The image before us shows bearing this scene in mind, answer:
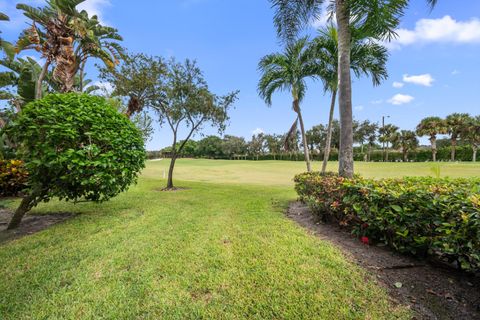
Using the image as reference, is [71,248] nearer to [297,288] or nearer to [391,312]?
[297,288]

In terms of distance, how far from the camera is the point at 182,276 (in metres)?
2.51

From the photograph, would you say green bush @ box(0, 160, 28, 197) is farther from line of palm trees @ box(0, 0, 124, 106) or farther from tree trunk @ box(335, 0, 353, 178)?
tree trunk @ box(335, 0, 353, 178)

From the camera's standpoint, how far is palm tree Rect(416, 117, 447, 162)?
1414 inches

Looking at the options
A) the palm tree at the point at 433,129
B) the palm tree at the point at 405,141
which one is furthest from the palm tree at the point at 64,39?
the palm tree at the point at 405,141

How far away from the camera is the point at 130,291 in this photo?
223 centimetres

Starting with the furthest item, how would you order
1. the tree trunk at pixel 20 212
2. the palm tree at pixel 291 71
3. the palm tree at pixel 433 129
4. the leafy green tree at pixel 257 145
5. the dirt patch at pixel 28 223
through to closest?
1. the leafy green tree at pixel 257 145
2. the palm tree at pixel 433 129
3. the palm tree at pixel 291 71
4. the tree trunk at pixel 20 212
5. the dirt patch at pixel 28 223

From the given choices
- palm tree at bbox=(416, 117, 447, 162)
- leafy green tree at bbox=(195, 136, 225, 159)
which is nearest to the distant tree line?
palm tree at bbox=(416, 117, 447, 162)

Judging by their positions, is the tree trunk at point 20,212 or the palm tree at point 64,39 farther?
the palm tree at point 64,39

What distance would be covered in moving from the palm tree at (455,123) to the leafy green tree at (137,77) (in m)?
46.6

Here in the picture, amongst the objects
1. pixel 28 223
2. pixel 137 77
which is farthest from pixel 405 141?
pixel 28 223

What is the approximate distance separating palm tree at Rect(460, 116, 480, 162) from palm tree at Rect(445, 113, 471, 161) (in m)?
0.40

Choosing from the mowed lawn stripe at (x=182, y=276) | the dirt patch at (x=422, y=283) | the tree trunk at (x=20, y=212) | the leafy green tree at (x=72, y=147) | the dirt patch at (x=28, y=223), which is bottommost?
the dirt patch at (x=28, y=223)

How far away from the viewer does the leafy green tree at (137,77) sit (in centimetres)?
980

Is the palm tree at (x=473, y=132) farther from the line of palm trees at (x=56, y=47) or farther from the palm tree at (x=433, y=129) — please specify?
the line of palm trees at (x=56, y=47)
